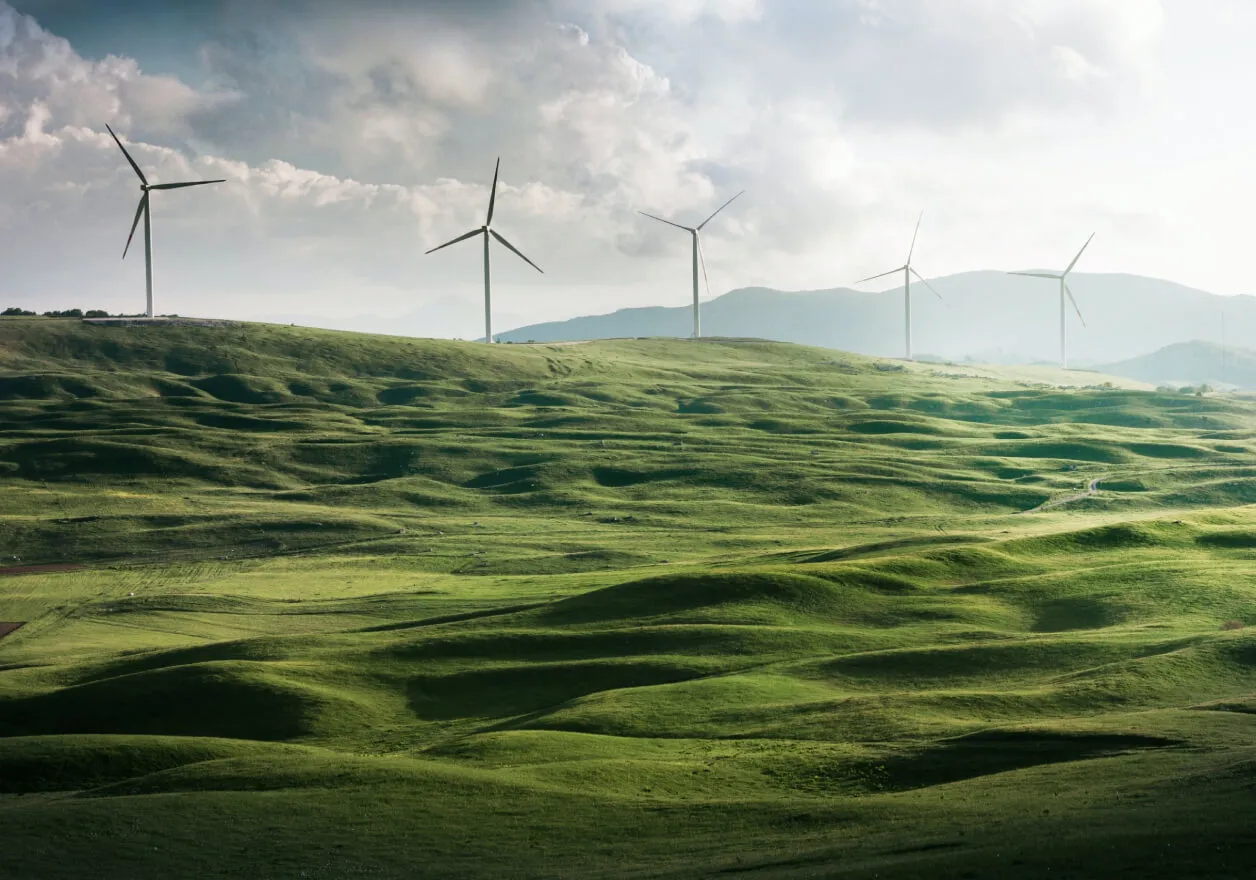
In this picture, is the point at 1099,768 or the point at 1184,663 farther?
the point at 1184,663

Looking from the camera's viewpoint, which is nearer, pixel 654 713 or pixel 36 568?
pixel 654 713

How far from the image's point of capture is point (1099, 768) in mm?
53062

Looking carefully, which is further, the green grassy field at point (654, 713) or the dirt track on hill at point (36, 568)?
the dirt track on hill at point (36, 568)

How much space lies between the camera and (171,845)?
53.2 metres

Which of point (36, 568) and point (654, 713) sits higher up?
point (36, 568)

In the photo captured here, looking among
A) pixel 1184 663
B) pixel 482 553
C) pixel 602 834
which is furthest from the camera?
pixel 482 553

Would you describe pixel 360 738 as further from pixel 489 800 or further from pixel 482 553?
pixel 482 553

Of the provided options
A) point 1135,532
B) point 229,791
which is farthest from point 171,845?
point 1135,532

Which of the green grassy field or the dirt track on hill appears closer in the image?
the green grassy field

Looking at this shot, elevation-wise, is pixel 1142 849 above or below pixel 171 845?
above

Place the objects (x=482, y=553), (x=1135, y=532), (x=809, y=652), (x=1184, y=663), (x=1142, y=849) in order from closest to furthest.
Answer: (x=1142, y=849)
(x=1184, y=663)
(x=809, y=652)
(x=1135, y=532)
(x=482, y=553)

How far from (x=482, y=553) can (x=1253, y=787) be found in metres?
125

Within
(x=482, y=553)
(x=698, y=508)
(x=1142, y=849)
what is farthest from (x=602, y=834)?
(x=698, y=508)

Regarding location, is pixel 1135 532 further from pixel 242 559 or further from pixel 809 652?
pixel 242 559
